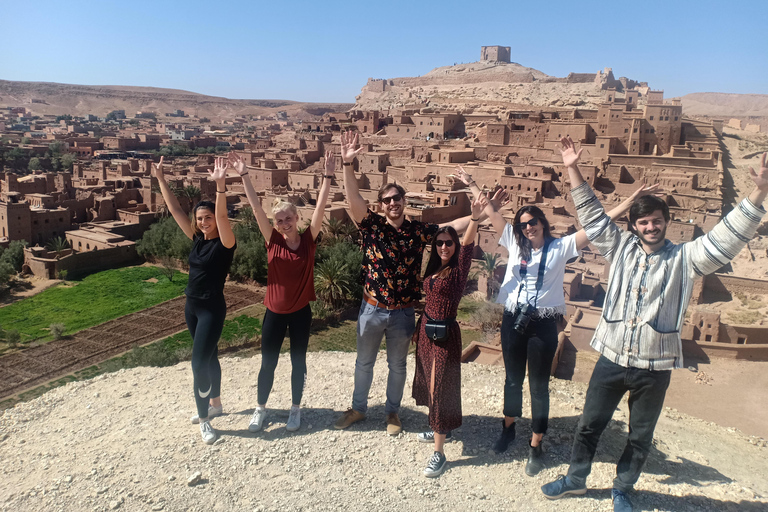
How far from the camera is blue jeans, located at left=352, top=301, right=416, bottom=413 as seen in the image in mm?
3943

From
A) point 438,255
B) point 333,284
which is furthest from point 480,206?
point 333,284

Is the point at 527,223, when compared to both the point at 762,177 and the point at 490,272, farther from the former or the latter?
the point at 490,272

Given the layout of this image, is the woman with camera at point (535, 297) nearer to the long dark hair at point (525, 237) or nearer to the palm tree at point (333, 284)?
the long dark hair at point (525, 237)

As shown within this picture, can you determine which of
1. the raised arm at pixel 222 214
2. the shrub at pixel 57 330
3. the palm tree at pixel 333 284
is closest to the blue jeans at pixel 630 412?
the raised arm at pixel 222 214

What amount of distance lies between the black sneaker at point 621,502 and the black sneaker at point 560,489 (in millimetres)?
176

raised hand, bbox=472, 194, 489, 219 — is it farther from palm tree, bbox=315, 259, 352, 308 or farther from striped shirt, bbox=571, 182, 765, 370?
palm tree, bbox=315, 259, 352, 308

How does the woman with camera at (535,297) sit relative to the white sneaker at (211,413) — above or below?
above

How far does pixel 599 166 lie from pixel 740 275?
23.9 ft

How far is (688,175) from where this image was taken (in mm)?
20750

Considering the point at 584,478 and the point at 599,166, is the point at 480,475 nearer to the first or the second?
the point at 584,478

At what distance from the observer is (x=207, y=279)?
409 cm

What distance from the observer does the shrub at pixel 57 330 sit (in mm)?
14435

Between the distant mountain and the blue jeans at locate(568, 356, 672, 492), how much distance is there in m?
93.7

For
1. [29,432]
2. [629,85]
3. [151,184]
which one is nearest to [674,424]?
[29,432]
